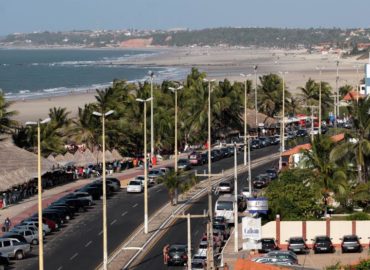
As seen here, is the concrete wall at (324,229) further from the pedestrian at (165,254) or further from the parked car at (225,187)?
the parked car at (225,187)

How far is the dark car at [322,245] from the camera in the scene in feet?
169

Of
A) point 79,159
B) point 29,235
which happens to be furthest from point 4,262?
point 79,159

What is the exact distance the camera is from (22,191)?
69.7m

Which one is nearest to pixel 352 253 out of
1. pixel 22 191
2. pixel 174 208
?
pixel 174 208

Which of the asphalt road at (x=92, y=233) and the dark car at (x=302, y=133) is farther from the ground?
the dark car at (x=302, y=133)

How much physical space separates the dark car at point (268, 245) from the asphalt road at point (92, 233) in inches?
269

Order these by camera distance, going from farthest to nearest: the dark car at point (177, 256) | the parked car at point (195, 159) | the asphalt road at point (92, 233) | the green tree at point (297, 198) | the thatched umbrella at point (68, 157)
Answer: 1. the parked car at point (195, 159)
2. the thatched umbrella at point (68, 157)
3. the green tree at point (297, 198)
4. the asphalt road at point (92, 233)
5. the dark car at point (177, 256)

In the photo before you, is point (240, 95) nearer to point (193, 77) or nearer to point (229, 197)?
point (193, 77)

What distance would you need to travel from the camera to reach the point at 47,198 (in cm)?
6931

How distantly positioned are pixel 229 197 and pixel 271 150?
A: 113 feet

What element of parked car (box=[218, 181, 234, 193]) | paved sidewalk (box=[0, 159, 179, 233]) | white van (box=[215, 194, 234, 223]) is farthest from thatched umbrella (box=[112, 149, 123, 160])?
white van (box=[215, 194, 234, 223])

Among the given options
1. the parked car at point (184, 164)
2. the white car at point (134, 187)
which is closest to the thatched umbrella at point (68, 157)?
the parked car at point (184, 164)

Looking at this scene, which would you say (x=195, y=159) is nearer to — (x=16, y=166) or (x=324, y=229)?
(x=16, y=166)

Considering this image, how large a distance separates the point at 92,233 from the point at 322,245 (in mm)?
11872
